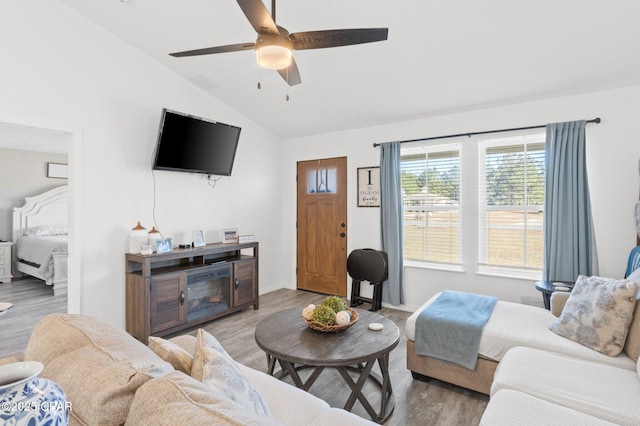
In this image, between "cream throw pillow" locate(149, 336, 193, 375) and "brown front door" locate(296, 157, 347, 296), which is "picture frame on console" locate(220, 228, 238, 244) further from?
"cream throw pillow" locate(149, 336, 193, 375)

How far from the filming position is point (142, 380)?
0.92m

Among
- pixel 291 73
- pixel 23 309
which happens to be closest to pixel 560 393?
pixel 291 73

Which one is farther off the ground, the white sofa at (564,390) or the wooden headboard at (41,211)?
the wooden headboard at (41,211)

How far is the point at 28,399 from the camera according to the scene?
61 centimetres

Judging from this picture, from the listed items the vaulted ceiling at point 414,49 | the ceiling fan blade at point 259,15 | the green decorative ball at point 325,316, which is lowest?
the green decorative ball at point 325,316

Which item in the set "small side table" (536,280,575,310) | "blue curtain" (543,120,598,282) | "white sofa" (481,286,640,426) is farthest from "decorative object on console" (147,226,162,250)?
"blue curtain" (543,120,598,282)

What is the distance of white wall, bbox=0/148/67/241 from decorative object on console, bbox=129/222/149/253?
14.5ft

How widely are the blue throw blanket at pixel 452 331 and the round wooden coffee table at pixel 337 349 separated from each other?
1.10 ft

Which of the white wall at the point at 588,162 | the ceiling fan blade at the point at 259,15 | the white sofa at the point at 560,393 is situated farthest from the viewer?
the white wall at the point at 588,162

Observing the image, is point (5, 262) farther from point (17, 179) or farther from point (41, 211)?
point (17, 179)

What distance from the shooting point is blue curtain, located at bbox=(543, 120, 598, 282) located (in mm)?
3152

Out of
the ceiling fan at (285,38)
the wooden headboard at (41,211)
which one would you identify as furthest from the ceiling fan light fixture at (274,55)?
the wooden headboard at (41,211)

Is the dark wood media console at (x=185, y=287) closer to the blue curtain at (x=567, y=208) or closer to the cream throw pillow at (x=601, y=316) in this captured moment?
the cream throw pillow at (x=601, y=316)

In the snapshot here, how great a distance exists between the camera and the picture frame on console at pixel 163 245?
3.44 meters
